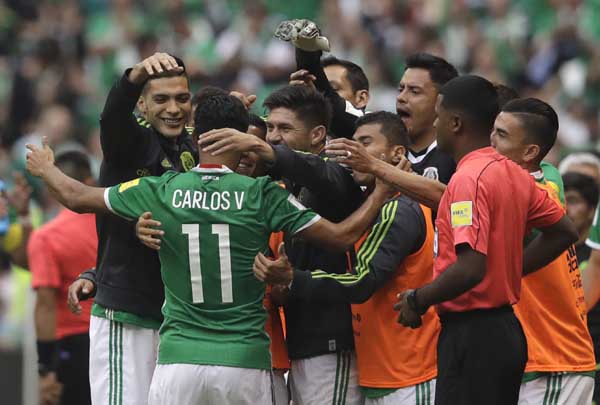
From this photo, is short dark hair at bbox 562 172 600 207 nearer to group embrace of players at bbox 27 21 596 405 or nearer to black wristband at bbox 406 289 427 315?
group embrace of players at bbox 27 21 596 405

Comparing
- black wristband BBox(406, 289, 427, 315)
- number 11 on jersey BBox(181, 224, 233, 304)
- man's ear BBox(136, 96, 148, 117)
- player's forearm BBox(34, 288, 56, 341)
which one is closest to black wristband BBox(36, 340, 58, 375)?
player's forearm BBox(34, 288, 56, 341)

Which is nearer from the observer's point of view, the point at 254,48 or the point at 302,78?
the point at 302,78

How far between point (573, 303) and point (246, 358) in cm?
186

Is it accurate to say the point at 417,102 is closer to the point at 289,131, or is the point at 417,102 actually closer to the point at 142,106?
the point at 289,131

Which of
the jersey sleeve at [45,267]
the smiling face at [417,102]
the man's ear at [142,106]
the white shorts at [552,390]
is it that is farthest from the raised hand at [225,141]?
the jersey sleeve at [45,267]

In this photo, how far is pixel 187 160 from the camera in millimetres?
7188

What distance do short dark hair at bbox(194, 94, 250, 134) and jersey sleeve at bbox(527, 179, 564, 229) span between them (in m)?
1.43

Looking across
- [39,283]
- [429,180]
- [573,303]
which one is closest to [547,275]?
[573,303]

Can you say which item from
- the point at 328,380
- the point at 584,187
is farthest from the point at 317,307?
the point at 584,187

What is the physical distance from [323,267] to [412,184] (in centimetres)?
85

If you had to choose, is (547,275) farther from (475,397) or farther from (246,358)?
(246,358)

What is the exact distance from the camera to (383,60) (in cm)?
1788

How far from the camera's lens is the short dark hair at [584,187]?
30.7 ft

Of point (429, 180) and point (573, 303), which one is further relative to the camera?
point (573, 303)
